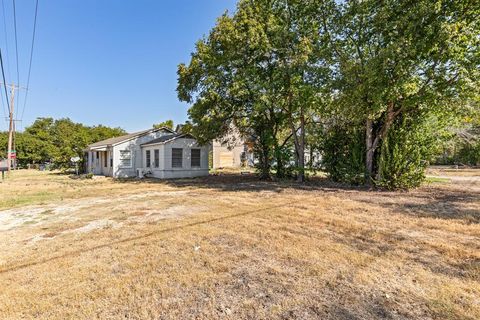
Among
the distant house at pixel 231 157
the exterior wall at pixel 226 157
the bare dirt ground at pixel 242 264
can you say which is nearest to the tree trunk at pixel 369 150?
the bare dirt ground at pixel 242 264

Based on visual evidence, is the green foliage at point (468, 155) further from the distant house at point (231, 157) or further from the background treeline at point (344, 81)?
the distant house at point (231, 157)

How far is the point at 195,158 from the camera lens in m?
19.4

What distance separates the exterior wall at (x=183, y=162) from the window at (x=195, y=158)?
9.1 inches

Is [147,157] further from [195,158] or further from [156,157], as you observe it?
[195,158]

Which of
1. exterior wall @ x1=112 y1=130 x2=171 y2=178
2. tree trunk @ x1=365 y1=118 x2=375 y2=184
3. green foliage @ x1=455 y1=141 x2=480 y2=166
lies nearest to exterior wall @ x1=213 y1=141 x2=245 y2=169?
exterior wall @ x1=112 y1=130 x2=171 y2=178

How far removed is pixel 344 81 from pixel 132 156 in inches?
628

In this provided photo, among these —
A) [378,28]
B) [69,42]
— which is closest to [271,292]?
[378,28]

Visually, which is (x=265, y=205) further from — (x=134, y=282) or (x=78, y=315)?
(x=78, y=315)

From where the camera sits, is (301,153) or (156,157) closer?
(301,153)

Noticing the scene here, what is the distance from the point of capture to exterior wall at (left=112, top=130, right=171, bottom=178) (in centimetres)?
1952

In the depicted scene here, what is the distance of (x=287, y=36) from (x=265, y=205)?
342 inches

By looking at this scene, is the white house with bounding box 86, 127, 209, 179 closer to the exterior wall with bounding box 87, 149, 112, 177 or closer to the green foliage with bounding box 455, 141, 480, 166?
the exterior wall with bounding box 87, 149, 112, 177

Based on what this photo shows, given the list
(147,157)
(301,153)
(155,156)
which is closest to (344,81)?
(301,153)

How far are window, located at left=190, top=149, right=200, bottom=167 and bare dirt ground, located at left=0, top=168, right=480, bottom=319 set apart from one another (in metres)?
12.1
